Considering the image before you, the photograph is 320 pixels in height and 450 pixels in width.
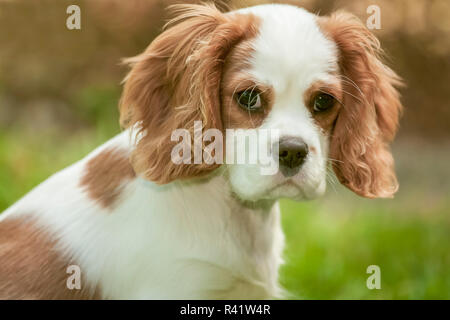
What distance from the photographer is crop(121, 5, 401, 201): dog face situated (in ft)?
8.34

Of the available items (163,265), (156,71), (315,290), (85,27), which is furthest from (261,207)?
(85,27)

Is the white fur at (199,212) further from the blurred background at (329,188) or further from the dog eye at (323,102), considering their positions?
the blurred background at (329,188)

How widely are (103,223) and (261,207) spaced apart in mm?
700

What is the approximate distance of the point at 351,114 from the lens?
9.23 feet

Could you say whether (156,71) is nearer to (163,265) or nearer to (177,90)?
(177,90)

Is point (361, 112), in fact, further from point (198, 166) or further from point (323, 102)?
point (198, 166)

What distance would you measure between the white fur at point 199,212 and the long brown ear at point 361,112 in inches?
4.7

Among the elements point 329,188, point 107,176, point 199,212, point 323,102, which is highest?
point 323,102

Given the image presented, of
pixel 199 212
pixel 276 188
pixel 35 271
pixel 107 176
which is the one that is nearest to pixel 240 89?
pixel 276 188

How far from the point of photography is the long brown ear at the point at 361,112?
2.78 m

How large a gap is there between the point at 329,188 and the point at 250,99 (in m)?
2.35

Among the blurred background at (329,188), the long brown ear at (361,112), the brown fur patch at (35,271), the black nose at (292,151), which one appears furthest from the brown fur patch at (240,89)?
the blurred background at (329,188)

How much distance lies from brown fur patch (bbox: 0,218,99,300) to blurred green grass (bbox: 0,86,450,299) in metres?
1.64

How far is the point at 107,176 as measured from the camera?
108 inches
